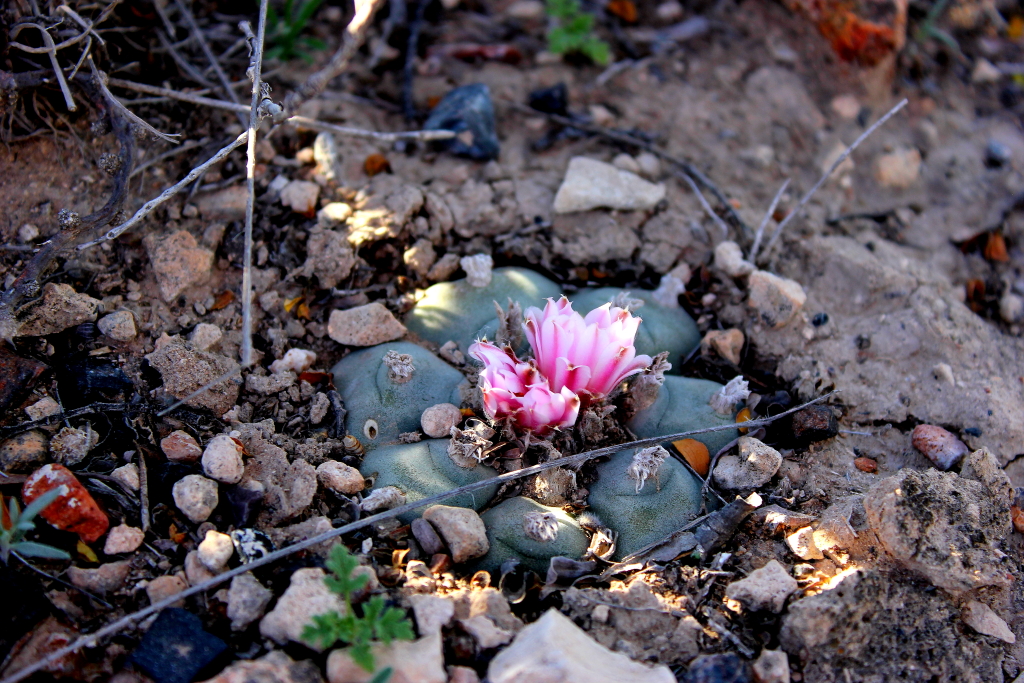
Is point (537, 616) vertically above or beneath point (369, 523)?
beneath

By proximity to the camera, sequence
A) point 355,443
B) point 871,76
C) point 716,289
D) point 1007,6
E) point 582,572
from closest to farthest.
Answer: point 582,572 → point 355,443 → point 716,289 → point 871,76 → point 1007,6

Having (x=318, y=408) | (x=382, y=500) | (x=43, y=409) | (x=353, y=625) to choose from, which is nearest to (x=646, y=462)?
(x=382, y=500)

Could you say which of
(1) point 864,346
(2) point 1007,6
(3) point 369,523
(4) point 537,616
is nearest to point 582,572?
(4) point 537,616

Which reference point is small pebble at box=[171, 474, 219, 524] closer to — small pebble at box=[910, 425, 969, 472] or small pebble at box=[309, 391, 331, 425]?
small pebble at box=[309, 391, 331, 425]

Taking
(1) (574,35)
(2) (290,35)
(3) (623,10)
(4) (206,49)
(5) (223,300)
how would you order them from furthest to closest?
1. (3) (623,10)
2. (1) (574,35)
3. (2) (290,35)
4. (4) (206,49)
5. (5) (223,300)

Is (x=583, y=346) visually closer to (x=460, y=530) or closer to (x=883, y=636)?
(x=460, y=530)

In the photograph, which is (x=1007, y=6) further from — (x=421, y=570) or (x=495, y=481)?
(x=421, y=570)

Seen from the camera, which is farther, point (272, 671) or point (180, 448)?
point (180, 448)
